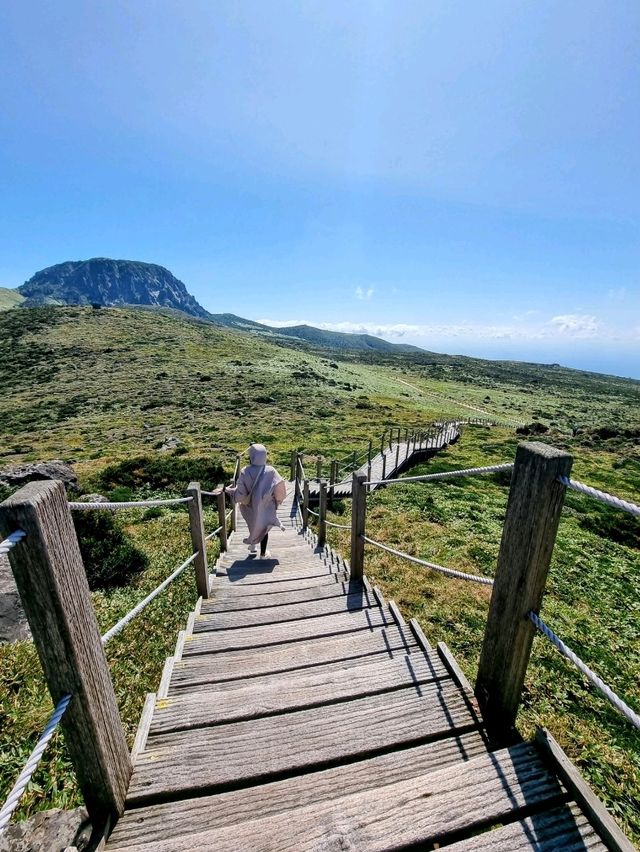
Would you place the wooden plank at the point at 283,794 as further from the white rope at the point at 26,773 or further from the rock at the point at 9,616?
the rock at the point at 9,616

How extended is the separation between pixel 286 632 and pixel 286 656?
16.2 inches

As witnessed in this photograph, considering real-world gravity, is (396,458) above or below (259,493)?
below

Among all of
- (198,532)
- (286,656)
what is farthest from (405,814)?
(198,532)

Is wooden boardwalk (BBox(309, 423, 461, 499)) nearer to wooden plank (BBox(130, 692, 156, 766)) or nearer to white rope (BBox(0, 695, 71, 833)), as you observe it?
wooden plank (BBox(130, 692, 156, 766))

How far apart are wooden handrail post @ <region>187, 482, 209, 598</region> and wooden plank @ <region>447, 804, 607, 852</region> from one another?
11.4ft

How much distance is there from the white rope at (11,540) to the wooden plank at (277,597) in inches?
137

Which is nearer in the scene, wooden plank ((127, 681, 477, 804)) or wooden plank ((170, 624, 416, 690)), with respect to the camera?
wooden plank ((127, 681, 477, 804))

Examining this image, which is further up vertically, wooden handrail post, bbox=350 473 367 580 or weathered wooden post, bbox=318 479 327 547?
wooden handrail post, bbox=350 473 367 580

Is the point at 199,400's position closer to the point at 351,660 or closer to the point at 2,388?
the point at 2,388

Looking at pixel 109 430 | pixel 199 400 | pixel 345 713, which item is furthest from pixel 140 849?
pixel 199 400

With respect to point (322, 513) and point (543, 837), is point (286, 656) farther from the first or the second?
point (322, 513)

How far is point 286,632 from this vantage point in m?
3.87

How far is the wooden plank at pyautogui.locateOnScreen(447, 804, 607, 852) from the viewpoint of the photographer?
5.80 ft

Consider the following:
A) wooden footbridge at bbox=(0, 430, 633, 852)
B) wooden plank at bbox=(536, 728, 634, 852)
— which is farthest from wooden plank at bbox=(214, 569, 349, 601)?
wooden plank at bbox=(536, 728, 634, 852)
